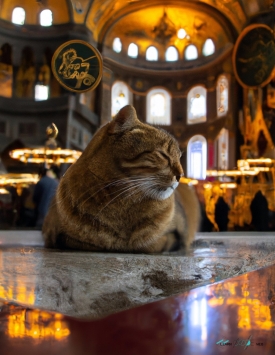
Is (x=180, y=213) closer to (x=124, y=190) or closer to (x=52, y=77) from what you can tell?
(x=124, y=190)

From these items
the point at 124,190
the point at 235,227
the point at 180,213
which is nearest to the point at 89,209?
the point at 124,190

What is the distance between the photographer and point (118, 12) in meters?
0.73

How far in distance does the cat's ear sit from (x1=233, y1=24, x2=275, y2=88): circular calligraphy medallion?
0.25m

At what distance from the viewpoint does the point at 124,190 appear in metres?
0.67

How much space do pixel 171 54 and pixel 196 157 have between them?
20 cm

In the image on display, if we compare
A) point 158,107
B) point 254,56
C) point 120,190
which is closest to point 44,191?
point 120,190

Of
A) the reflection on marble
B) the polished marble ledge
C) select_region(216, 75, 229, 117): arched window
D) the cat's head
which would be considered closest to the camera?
the reflection on marble

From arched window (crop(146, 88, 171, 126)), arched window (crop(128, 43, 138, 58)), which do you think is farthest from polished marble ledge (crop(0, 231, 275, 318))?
arched window (crop(128, 43, 138, 58))

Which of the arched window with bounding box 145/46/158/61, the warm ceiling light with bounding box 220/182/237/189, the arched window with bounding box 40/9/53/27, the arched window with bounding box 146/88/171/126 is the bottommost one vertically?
the warm ceiling light with bounding box 220/182/237/189

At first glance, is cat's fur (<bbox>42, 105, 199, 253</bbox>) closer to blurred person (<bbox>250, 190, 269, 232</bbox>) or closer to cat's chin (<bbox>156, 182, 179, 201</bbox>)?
cat's chin (<bbox>156, 182, 179, 201</bbox>)

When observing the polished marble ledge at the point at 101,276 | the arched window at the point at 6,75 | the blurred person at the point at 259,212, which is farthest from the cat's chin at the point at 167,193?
the arched window at the point at 6,75

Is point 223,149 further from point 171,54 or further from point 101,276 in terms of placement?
point 101,276

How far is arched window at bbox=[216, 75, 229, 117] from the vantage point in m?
0.76

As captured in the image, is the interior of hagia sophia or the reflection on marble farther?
the interior of hagia sophia
